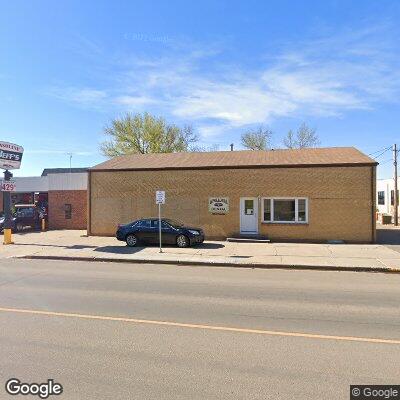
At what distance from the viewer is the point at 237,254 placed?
1479 cm

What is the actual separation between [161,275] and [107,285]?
6.53 feet

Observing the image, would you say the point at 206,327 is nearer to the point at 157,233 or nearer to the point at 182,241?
the point at 182,241

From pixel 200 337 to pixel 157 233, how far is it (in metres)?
11.8

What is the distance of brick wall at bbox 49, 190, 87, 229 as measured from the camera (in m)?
26.2

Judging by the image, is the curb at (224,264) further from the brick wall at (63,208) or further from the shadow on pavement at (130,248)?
the brick wall at (63,208)

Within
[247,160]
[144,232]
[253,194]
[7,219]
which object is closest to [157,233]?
[144,232]

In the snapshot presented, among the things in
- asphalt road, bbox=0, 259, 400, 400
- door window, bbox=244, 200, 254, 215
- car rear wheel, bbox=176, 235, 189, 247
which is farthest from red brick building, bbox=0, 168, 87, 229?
asphalt road, bbox=0, 259, 400, 400

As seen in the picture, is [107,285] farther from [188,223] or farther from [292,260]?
[188,223]

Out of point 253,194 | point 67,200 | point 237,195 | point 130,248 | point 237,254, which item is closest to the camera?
point 237,254

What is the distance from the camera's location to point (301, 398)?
3787mm

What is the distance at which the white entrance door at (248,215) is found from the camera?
19.7 meters

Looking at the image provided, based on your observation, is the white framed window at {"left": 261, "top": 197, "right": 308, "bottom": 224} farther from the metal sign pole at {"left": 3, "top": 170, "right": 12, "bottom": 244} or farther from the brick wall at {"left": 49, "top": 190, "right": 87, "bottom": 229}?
the brick wall at {"left": 49, "top": 190, "right": 87, "bottom": 229}

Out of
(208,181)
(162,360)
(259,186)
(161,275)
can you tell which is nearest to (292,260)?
(161,275)

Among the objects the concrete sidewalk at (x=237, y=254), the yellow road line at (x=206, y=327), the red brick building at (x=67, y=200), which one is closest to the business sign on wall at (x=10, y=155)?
the concrete sidewalk at (x=237, y=254)
